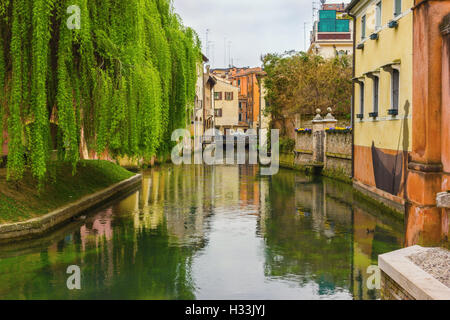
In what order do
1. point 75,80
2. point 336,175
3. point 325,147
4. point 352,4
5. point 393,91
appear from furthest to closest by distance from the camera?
1. point 325,147
2. point 336,175
3. point 352,4
4. point 393,91
5. point 75,80

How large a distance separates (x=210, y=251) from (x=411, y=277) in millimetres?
6120

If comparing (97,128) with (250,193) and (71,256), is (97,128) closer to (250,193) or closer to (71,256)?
(71,256)

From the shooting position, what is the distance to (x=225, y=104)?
95.8 meters

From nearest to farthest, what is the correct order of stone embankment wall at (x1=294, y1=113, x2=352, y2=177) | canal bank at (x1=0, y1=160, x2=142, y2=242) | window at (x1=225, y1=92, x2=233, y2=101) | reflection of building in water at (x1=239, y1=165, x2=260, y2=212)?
canal bank at (x1=0, y1=160, x2=142, y2=242)
reflection of building in water at (x1=239, y1=165, x2=260, y2=212)
stone embankment wall at (x1=294, y1=113, x2=352, y2=177)
window at (x1=225, y1=92, x2=233, y2=101)

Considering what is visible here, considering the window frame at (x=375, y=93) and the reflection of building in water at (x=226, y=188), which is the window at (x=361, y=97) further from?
the reflection of building in water at (x=226, y=188)

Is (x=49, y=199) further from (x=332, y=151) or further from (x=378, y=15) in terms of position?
(x=332, y=151)

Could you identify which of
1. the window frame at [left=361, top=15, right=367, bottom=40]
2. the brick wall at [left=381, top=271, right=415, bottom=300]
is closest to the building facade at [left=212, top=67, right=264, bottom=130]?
the window frame at [left=361, top=15, right=367, bottom=40]

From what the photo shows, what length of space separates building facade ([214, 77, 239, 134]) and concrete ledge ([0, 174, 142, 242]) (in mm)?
75048

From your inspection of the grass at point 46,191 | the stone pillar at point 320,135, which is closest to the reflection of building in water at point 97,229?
the grass at point 46,191

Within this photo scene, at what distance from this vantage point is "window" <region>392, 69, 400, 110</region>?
17141 mm

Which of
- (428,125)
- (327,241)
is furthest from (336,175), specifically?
(428,125)

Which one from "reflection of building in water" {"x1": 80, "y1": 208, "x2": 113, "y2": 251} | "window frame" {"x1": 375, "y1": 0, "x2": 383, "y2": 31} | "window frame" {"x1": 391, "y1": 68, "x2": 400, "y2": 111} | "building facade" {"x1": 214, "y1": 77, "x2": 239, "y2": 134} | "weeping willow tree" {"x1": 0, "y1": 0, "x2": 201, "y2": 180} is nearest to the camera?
"weeping willow tree" {"x1": 0, "y1": 0, "x2": 201, "y2": 180}

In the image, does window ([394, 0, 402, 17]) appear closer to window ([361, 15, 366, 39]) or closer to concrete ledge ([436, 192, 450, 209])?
window ([361, 15, 366, 39])
